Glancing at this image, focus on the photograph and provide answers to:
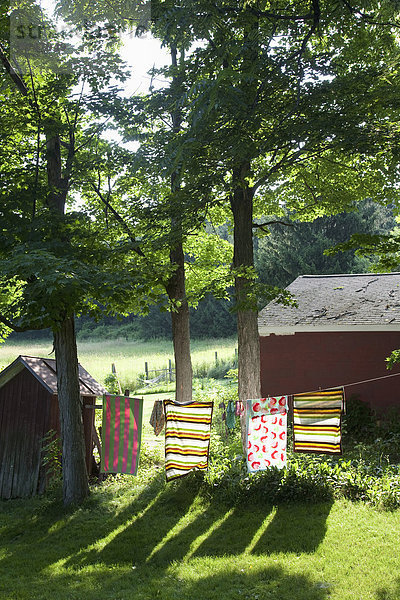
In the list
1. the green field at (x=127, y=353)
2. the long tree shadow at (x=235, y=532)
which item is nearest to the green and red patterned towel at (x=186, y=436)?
the long tree shadow at (x=235, y=532)

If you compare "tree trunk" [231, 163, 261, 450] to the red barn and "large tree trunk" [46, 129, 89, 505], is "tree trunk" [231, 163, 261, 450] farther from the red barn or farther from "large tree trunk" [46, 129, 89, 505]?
the red barn

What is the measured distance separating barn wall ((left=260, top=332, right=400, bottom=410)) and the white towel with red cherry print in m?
6.38

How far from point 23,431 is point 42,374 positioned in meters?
1.28

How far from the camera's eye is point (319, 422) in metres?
9.07

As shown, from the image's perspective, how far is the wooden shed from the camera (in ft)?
37.9

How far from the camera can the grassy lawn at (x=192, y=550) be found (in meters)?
6.66

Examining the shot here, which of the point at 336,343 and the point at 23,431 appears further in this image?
the point at 336,343

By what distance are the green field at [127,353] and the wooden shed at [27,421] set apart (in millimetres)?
15107

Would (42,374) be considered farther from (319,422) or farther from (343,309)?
(343,309)

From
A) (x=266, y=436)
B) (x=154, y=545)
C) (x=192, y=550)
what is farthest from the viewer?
(x=266, y=436)

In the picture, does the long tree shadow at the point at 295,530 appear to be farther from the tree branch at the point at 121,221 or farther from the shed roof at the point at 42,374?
the tree branch at the point at 121,221

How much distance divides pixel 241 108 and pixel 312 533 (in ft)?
21.7

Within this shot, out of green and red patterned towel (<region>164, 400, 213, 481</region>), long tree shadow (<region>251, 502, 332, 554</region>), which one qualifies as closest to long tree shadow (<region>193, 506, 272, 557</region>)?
long tree shadow (<region>251, 502, 332, 554</region>)

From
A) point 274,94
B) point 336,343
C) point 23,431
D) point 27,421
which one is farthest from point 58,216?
point 336,343
